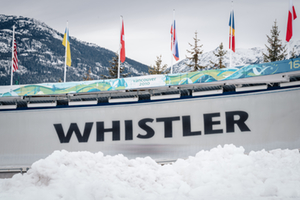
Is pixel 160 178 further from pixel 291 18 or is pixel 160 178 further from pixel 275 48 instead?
pixel 275 48

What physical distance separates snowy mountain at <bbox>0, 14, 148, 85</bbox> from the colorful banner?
69447 mm

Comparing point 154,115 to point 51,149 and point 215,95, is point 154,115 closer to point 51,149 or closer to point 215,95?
point 215,95

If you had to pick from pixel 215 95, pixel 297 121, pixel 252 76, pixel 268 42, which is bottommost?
pixel 297 121

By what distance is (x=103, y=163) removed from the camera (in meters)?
8.98

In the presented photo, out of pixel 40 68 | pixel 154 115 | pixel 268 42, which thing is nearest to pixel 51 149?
pixel 154 115

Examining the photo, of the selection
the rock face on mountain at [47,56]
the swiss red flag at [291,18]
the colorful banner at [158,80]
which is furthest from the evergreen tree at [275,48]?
the rock face on mountain at [47,56]

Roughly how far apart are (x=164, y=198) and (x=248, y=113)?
824 centimetres

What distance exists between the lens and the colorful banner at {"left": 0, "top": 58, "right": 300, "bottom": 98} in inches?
476

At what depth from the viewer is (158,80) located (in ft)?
46.0

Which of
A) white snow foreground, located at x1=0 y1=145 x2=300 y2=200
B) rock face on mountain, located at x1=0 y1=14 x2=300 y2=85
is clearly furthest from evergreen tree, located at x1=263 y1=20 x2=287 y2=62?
rock face on mountain, located at x1=0 y1=14 x2=300 y2=85

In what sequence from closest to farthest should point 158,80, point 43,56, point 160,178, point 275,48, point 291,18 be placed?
point 160,178, point 291,18, point 158,80, point 275,48, point 43,56

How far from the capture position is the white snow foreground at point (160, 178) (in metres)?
6.47

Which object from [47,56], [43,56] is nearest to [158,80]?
[47,56]

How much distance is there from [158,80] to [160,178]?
6.67 metres
